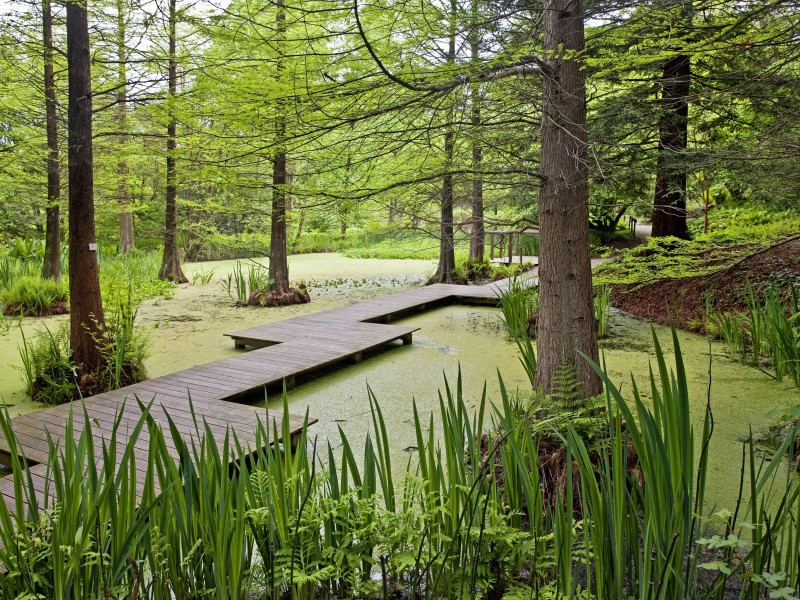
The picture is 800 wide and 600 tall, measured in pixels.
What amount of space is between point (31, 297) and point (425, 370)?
5.11m

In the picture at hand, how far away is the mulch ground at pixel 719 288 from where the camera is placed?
586 cm

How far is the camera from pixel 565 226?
2875 millimetres

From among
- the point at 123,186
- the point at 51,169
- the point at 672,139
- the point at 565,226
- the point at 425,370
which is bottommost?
the point at 425,370

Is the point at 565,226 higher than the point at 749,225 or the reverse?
the reverse

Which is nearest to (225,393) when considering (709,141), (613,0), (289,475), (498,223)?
(498,223)

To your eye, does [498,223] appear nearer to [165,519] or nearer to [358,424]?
[358,424]

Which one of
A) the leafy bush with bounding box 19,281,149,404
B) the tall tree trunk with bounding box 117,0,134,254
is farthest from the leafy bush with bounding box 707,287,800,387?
the tall tree trunk with bounding box 117,0,134,254

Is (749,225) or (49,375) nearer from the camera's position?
(49,375)

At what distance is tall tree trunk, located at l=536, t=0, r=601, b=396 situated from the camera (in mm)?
2834

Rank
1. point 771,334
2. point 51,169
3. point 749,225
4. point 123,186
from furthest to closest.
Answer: point 123,186 < point 51,169 < point 749,225 < point 771,334

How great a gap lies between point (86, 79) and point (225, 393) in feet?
7.98

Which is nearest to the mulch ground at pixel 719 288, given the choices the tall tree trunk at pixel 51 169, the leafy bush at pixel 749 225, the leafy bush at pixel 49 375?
the leafy bush at pixel 749 225

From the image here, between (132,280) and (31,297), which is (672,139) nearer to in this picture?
(132,280)

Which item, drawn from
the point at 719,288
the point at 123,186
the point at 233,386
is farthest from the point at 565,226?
the point at 123,186
